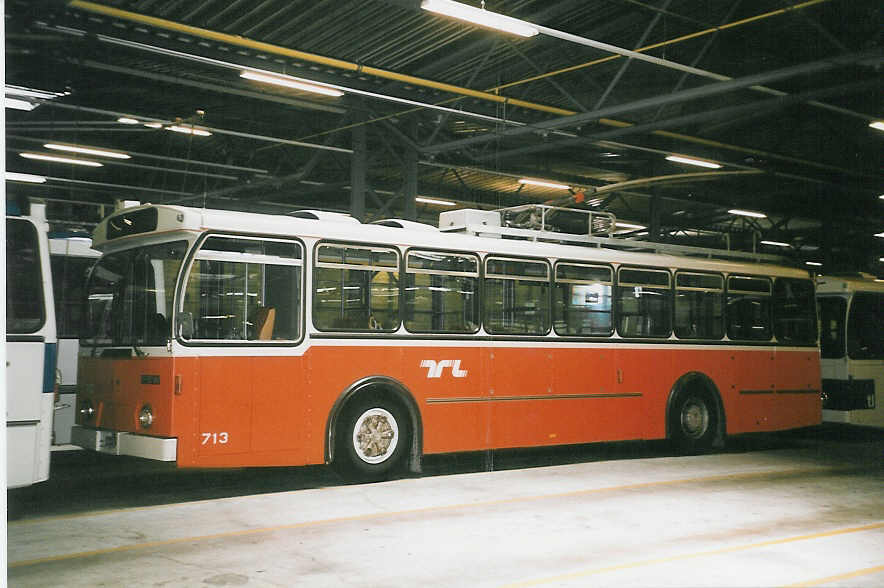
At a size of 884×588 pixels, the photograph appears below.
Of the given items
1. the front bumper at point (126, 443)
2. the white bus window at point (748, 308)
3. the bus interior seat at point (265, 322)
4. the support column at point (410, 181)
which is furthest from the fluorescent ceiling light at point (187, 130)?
the white bus window at point (748, 308)

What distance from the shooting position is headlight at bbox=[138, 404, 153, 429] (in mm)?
9375

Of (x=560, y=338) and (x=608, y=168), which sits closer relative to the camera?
(x=560, y=338)

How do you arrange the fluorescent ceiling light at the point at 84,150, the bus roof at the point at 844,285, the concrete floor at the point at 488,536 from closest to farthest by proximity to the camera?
the concrete floor at the point at 488,536
the bus roof at the point at 844,285
the fluorescent ceiling light at the point at 84,150

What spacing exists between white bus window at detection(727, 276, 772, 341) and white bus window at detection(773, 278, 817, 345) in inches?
10.1

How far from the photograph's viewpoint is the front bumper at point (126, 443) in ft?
29.8

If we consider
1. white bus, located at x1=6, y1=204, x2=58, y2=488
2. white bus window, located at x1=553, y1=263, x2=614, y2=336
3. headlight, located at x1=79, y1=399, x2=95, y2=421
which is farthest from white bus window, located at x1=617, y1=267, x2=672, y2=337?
white bus, located at x1=6, y1=204, x2=58, y2=488

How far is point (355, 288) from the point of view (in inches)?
426

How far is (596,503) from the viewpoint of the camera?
966 cm

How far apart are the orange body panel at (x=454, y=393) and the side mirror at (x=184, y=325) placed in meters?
0.26

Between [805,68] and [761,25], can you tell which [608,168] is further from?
[805,68]

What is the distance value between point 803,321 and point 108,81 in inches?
530

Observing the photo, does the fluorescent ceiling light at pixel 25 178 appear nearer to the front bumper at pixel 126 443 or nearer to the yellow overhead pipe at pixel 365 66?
the yellow overhead pipe at pixel 365 66

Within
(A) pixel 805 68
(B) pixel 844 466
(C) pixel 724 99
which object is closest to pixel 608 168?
(C) pixel 724 99

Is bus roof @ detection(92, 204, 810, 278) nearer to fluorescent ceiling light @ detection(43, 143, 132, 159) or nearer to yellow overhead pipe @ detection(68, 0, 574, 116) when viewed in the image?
yellow overhead pipe @ detection(68, 0, 574, 116)
